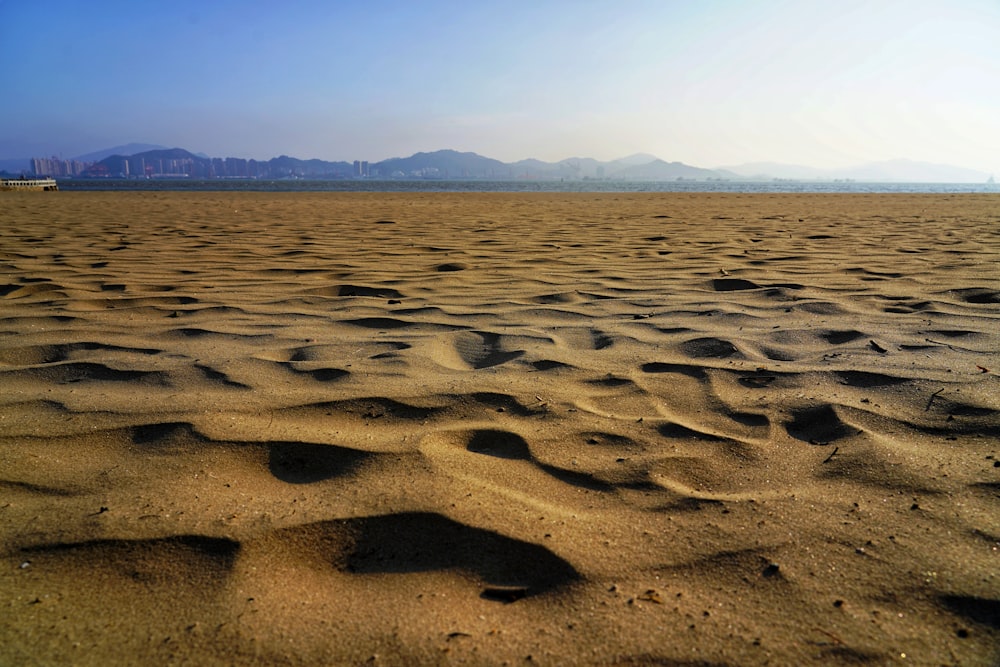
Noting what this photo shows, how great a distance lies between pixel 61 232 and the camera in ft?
19.8

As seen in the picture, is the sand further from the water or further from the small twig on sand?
the water

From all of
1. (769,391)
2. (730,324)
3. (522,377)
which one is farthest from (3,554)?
(730,324)

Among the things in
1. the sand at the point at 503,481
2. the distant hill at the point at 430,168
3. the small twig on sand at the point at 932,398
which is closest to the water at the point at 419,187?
the sand at the point at 503,481

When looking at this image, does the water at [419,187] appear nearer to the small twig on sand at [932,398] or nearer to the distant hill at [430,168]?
the small twig on sand at [932,398]

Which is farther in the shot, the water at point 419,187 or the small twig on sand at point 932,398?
the water at point 419,187

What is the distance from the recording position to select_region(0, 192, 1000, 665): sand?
952 mm

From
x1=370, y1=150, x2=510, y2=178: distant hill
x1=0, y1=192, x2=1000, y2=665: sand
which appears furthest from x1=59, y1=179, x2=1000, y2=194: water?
x1=370, y1=150, x2=510, y2=178: distant hill

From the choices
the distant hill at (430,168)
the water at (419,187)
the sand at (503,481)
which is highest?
the distant hill at (430,168)

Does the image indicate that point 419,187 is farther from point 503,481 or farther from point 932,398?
point 503,481

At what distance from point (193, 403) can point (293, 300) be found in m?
1.36

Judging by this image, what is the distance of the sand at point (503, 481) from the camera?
95cm

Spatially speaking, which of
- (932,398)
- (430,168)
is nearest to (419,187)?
(932,398)

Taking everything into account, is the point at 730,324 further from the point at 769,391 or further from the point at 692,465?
the point at 692,465

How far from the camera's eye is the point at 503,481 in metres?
1.35
